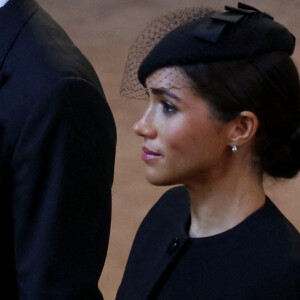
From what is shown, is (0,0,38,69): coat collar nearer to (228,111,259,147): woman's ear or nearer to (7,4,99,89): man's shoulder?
(7,4,99,89): man's shoulder

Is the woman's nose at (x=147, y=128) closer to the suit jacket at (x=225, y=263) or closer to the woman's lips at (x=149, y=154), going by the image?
the woman's lips at (x=149, y=154)

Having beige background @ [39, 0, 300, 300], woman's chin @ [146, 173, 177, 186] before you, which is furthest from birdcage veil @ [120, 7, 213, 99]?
beige background @ [39, 0, 300, 300]

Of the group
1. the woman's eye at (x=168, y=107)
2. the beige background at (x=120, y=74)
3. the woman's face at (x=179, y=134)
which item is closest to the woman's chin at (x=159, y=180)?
the woman's face at (x=179, y=134)

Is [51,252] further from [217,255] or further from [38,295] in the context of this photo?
[217,255]

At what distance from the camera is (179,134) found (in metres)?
1.16

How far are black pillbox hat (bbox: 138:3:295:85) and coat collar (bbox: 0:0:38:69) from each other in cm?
31

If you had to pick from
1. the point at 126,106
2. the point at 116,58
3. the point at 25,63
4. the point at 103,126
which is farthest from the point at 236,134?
the point at 116,58

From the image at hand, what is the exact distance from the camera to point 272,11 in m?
4.46

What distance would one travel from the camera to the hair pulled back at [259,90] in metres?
1.12

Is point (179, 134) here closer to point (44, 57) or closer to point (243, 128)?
point (243, 128)

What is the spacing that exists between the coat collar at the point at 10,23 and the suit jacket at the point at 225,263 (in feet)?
1.50

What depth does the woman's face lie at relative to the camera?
1.15m

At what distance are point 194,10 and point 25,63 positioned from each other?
34cm

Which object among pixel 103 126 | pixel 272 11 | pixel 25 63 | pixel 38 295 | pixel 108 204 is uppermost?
pixel 25 63
